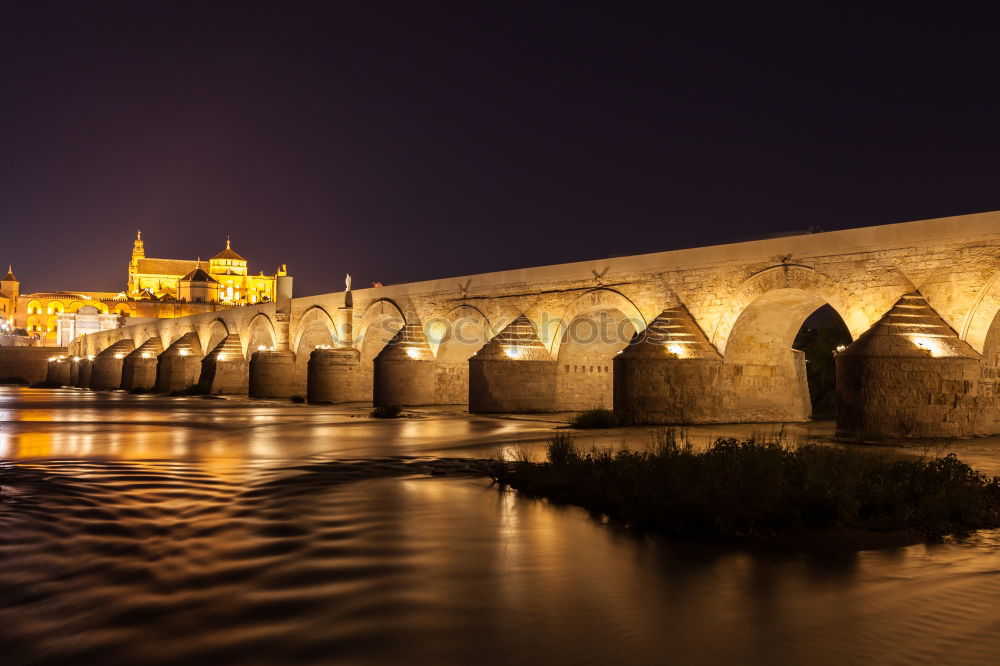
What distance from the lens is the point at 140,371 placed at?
39594mm

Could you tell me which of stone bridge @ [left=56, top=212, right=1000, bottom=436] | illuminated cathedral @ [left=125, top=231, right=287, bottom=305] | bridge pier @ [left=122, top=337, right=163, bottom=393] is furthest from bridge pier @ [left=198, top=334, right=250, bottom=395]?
illuminated cathedral @ [left=125, top=231, right=287, bottom=305]

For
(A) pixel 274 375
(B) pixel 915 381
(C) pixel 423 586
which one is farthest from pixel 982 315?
(A) pixel 274 375

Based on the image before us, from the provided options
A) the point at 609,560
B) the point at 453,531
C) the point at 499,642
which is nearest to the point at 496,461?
the point at 453,531

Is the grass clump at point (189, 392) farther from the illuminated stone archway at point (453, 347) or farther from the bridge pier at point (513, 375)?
the bridge pier at point (513, 375)

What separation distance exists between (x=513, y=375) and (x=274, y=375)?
13778mm

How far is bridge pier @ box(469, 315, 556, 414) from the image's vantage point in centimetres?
1919

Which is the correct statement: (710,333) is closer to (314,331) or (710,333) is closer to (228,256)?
(314,331)

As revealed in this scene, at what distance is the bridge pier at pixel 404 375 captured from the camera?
22.8 meters

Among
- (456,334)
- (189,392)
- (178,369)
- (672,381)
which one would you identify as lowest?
(189,392)

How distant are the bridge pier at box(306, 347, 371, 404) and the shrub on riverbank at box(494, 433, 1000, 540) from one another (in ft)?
64.0

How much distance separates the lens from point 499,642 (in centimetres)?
359

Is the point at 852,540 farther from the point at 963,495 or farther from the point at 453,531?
the point at 453,531

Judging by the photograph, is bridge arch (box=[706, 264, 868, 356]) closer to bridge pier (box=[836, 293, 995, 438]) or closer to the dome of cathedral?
bridge pier (box=[836, 293, 995, 438])

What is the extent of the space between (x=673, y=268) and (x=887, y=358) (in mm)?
5582
